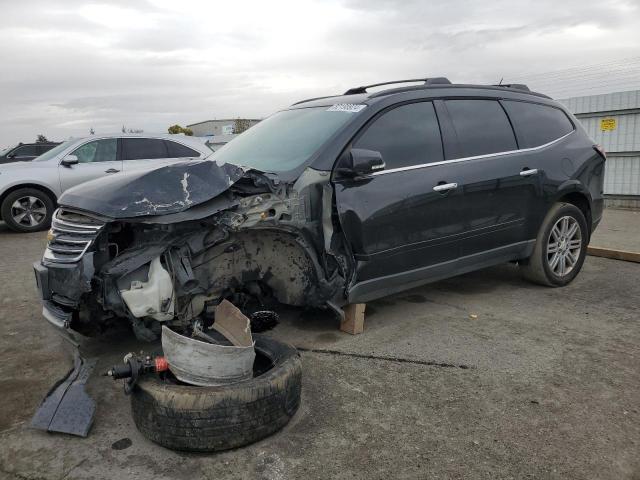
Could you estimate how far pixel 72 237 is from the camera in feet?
10.2

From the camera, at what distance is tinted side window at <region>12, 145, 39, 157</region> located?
49.7 ft

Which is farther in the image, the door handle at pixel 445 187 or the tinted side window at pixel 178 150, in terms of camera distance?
the tinted side window at pixel 178 150

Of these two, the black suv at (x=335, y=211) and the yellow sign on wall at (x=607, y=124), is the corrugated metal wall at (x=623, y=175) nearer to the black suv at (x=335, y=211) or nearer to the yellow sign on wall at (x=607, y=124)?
the yellow sign on wall at (x=607, y=124)

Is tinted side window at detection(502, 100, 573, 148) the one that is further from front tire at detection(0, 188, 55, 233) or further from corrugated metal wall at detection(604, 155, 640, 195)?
front tire at detection(0, 188, 55, 233)

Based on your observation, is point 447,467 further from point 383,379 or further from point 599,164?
point 599,164

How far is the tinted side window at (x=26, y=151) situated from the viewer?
15.1 metres

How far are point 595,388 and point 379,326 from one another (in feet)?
5.10

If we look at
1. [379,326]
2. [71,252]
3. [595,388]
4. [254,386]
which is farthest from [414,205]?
[71,252]

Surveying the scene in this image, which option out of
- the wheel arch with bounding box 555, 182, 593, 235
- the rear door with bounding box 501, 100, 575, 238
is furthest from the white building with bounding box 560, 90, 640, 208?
the rear door with bounding box 501, 100, 575, 238

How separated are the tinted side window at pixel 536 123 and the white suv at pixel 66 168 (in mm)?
5931

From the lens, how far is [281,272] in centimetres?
362

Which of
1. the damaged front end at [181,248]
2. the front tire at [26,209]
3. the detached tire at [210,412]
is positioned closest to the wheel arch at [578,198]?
the damaged front end at [181,248]

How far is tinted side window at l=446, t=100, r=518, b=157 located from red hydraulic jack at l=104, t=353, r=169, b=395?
2804 millimetres

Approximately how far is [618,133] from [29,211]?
11.6 m
